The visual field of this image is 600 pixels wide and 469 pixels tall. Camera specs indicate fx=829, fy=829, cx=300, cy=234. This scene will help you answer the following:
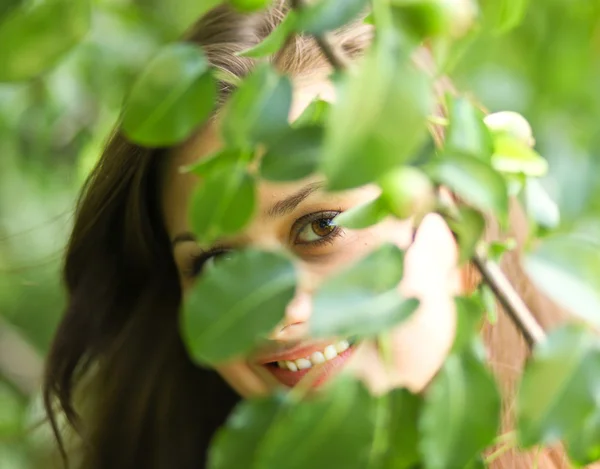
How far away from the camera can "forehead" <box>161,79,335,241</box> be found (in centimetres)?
80

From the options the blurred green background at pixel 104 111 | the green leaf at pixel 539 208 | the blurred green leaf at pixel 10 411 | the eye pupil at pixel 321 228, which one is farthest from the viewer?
the blurred green leaf at pixel 10 411

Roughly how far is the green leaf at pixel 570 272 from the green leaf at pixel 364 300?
7 centimetres

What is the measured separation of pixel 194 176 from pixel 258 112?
520mm

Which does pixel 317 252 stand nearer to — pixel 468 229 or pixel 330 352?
pixel 330 352

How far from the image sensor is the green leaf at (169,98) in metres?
0.41

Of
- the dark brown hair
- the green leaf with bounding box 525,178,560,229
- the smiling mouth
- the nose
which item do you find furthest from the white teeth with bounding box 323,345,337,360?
the green leaf with bounding box 525,178,560,229

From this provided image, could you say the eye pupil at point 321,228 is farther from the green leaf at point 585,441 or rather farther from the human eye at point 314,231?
the green leaf at point 585,441

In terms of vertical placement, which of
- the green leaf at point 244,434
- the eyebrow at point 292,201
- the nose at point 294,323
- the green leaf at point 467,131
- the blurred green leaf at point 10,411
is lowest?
the blurred green leaf at point 10,411

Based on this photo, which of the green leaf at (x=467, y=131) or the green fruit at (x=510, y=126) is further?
the green fruit at (x=510, y=126)

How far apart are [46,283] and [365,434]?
159cm

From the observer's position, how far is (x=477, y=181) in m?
0.39

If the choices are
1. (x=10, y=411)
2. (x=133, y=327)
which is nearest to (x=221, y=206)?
(x=133, y=327)

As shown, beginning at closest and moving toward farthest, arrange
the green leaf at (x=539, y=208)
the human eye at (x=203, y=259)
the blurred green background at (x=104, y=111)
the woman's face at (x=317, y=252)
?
the green leaf at (x=539, y=208) → the woman's face at (x=317, y=252) → the human eye at (x=203, y=259) → the blurred green background at (x=104, y=111)

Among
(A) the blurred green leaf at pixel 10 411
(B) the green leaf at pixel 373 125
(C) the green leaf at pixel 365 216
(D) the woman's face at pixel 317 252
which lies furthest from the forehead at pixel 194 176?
(A) the blurred green leaf at pixel 10 411
